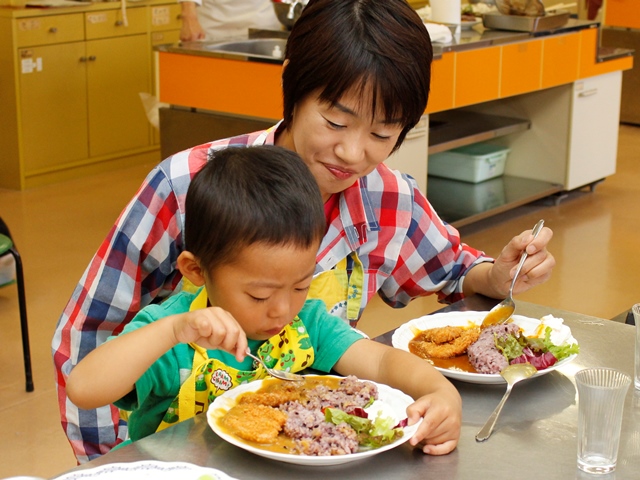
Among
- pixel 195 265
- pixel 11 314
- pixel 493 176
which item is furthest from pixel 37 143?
pixel 195 265

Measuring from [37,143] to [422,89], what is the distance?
13.6 ft

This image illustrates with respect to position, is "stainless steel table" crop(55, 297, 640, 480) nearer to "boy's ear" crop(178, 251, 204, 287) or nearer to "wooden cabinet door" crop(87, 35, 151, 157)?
"boy's ear" crop(178, 251, 204, 287)

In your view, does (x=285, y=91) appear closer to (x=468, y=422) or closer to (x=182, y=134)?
(x=468, y=422)

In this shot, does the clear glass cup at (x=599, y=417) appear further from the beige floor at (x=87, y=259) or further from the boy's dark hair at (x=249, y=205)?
the beige floor at (x=87, y=259)

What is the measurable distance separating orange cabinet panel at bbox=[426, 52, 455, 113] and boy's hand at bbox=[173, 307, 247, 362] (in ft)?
9.88

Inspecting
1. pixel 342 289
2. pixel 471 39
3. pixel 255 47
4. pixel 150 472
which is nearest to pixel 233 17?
pixel 255 47

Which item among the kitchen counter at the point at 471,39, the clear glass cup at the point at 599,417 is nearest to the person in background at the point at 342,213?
the clear glass cup at the point at 599,417

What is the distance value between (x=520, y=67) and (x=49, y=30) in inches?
96.0

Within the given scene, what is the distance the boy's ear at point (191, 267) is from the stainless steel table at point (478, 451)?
213 millimetres

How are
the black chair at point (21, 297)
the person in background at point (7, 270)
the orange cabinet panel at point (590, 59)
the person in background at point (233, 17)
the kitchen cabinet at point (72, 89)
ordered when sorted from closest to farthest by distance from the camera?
the black chair at point (21, 297) < the person in background at point (7, 270) < the person in background at point (233, 17) < the orange cabinet panel at point (590, 59) < the kitchen cabinet at point (72, 89)

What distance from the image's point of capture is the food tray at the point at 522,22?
4.63 m

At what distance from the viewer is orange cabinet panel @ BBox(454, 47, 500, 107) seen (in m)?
4.22

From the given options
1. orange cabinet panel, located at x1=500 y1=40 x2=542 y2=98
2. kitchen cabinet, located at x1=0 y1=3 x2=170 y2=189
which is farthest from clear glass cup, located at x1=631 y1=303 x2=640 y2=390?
kitchen cabinet, located at x1=0 y1=3 x2=170 y2=189

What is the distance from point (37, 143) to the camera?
5.30m
